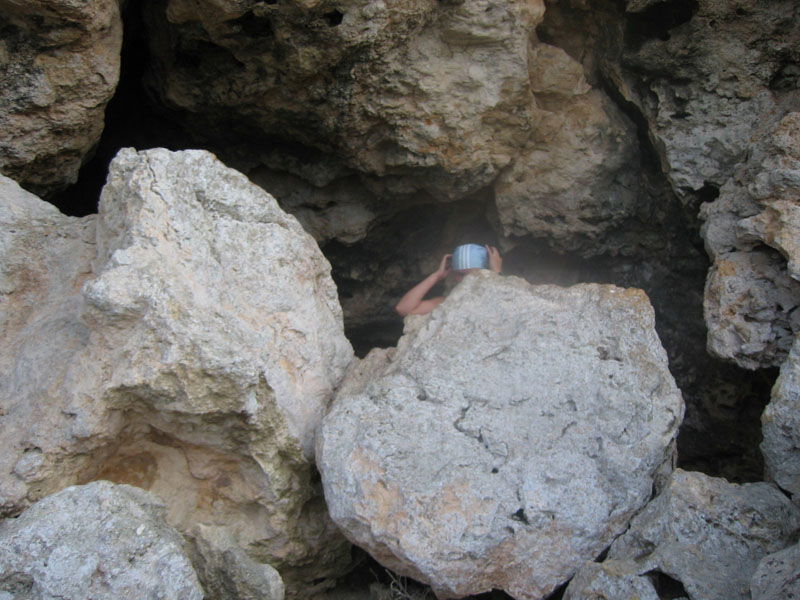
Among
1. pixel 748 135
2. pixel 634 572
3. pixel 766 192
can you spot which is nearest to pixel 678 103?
pixel 748 135

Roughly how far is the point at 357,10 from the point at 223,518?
5.35ft

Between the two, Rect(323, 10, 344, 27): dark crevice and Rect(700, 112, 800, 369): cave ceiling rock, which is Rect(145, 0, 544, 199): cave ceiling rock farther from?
Rect(700, 112, 800, 369): cave ceiling rock

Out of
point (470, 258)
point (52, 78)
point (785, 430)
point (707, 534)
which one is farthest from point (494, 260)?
point (52, 78)

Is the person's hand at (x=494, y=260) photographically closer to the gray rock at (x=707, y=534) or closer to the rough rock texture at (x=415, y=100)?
the rough rock texture at (x=415, y=100)

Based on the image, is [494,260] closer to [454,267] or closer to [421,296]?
[454,267]

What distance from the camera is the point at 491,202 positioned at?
3416mm

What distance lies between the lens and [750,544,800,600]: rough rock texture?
157 centimetres

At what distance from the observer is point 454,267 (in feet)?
10.3

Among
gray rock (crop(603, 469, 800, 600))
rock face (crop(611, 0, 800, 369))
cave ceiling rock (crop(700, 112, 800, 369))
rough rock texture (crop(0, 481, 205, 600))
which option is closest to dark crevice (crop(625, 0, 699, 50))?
rock face (crop(611, 0, 800, 369))

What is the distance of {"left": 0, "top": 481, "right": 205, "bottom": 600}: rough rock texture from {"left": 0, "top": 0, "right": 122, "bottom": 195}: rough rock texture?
126 centimetres

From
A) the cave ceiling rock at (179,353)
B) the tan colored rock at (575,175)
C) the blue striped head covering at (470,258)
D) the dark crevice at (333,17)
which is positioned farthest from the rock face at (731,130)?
the cave ceiling rock at (179,353)

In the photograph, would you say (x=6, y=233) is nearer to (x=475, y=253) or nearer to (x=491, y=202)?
(x=475, y=253)

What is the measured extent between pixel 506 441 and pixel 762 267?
37.1 inches

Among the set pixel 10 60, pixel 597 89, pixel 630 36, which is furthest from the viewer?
pixel 597 89
